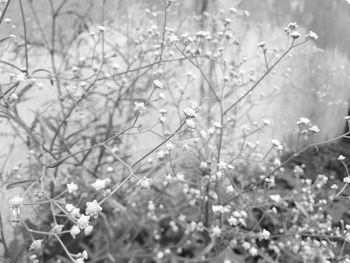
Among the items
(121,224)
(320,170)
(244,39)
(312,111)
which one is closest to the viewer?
(121,224)

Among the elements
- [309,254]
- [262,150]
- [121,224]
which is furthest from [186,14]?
[309,254]

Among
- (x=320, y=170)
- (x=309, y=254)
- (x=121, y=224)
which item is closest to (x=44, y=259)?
(x=121, y=224)

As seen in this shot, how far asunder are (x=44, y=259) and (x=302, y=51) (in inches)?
68.7

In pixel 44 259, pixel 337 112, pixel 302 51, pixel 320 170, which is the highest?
pixel 302 51

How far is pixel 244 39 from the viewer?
2549 mm

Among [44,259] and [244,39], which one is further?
[244,39]

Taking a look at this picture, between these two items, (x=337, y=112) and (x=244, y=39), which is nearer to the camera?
(x=337, y=112)

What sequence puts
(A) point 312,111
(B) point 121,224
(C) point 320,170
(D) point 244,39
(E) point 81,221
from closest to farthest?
1. (E) point 81,221
2. (B) point 121,224
3. (C) point 320,170
4. (A) point 312,111
5. (D) point 244,39

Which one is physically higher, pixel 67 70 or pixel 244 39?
pixel 244 39

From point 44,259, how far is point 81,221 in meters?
1.03

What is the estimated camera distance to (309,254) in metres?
1.59

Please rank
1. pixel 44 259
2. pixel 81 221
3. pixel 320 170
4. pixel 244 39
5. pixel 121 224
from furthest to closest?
1. pixel 244 39
2. pixel 320 170
3. pixel 121 224
4. pixel 44 259
5. pixel 81 221

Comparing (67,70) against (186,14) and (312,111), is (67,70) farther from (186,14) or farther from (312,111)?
(312,111)

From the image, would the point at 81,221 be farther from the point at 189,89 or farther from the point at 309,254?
the point at 189,89
